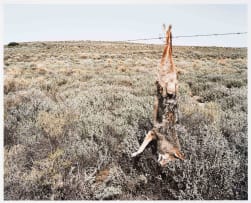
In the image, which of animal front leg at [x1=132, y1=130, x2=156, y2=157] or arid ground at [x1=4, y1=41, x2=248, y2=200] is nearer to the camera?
arid ground at [x1=4, y1=41, x2=248, y2=200]

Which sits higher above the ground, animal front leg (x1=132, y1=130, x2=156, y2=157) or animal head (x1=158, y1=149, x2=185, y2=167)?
animal front leg (x1=132, y1=130, x2=156, y2=157)

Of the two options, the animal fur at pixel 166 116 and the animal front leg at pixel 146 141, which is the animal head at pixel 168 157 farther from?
the animal front leg at pixel 146 141

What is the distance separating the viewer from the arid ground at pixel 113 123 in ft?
9.11

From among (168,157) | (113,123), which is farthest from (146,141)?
(113,123)

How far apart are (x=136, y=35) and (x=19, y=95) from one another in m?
1.50

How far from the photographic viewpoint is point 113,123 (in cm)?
337

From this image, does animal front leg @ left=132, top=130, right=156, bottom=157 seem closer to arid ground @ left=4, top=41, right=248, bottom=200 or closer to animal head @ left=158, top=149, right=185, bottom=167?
arid ground @ left=4, top=41, right=248, bottom=200

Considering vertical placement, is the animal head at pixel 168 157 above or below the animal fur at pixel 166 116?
below

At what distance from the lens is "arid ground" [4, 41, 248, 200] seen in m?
2.78

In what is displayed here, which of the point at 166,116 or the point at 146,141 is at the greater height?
the point at 166,116

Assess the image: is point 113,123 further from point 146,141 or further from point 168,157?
point 168,157

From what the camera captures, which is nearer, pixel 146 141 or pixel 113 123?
pixel 146 141

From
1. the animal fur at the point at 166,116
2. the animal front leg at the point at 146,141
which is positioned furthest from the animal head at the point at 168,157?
the animal front leg at the point at 146,141

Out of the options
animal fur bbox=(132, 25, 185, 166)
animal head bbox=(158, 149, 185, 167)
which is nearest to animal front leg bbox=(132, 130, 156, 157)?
animal fur bbox=(132, 25, 185, 166)
